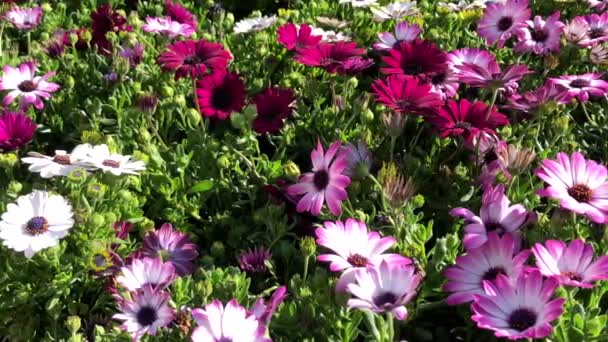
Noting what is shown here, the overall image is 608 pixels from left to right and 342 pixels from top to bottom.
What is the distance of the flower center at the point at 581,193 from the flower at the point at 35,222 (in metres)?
1.03

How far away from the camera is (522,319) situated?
1213 mm

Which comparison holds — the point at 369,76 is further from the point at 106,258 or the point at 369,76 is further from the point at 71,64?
the point at 106,258

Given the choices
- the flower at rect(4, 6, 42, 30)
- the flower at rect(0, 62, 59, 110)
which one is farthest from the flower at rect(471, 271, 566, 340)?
the flower at rect(4, 6, 42, 30)

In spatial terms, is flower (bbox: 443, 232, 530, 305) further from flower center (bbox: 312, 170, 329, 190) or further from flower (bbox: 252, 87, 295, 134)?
flower (bbox: 252, 87, 295, 134)

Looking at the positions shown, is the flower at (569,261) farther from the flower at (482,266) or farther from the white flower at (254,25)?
the white flower at (254,25)

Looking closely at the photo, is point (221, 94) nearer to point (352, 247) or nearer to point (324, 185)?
point (324, 185)

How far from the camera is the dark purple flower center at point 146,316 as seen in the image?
1339 mm

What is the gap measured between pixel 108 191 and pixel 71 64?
0.88m

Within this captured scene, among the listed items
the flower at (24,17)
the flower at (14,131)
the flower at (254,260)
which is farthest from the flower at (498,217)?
the flower at (24,17)

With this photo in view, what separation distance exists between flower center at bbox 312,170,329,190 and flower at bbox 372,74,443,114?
0.84 feet

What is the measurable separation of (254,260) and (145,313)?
14.7 inches

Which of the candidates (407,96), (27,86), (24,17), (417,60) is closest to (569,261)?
(407,96)

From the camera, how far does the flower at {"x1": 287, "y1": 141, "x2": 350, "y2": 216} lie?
1585mm

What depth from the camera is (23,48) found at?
294cm
